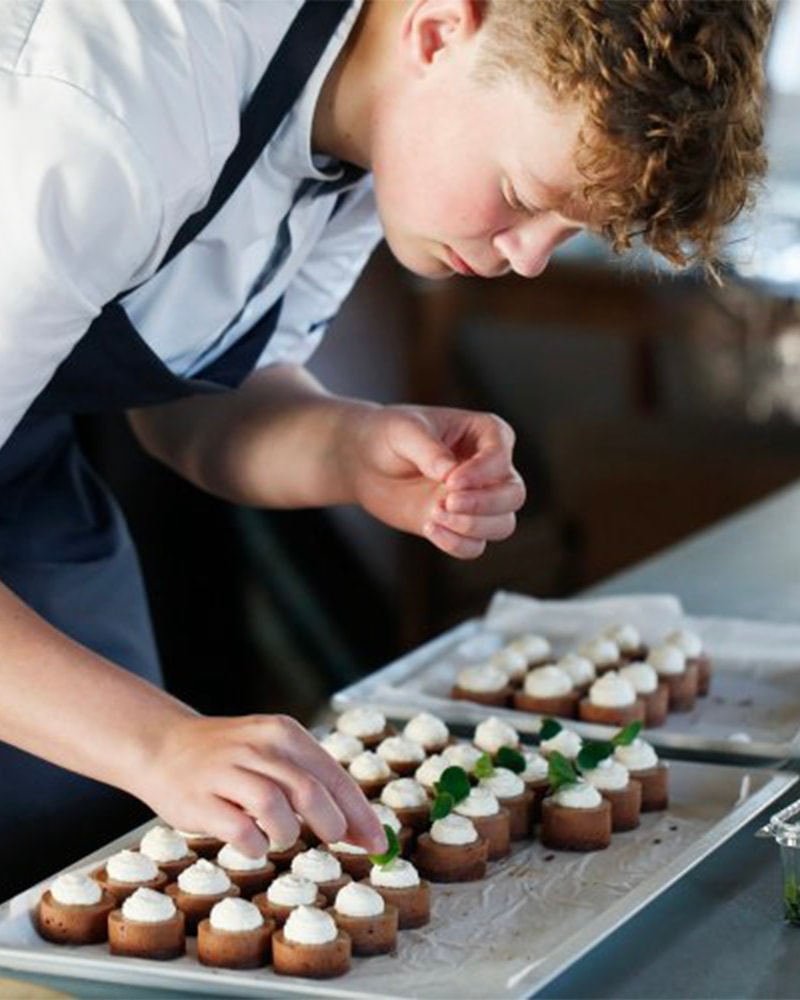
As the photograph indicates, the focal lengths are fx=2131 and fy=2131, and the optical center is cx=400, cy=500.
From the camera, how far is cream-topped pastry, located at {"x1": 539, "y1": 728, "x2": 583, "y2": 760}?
208cm

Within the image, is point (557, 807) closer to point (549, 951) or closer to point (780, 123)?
point (549, 951)

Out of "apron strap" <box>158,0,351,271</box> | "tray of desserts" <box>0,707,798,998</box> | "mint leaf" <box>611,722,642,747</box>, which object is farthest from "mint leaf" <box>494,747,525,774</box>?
"apron strap" <box>158,0,351,271</box>

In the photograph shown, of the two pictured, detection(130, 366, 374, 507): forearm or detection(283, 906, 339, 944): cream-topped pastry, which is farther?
detection(130, 366, 374, 507): forearm

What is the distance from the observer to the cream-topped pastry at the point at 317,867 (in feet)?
5.75

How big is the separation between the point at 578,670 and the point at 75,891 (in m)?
0.81

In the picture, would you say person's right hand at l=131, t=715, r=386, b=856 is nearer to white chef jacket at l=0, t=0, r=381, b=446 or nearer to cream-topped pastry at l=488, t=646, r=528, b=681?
white chef jacket at l=0, t=0, r=381, b=446

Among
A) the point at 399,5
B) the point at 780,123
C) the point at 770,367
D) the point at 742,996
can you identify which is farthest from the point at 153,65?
the point at 780,123

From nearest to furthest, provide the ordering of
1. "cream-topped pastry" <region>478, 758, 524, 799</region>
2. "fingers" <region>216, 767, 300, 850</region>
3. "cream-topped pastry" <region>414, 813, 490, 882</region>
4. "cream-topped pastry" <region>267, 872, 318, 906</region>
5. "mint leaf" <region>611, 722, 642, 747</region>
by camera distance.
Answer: "fingers" <region>216, 767, 300, 850</region> → "cream-topped pastry" <region>267, 872, 318, 906</region> → "cream-topped pastry" <region>414, 813, 490, 882</region> → "cream-topped pastry" <region>478, 758, 524, 799</region> → "mint leaf" <region>611, 722, 642, 747</region>

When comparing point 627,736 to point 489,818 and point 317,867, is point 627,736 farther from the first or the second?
point 317,867

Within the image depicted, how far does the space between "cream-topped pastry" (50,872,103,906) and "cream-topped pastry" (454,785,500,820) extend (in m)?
0.37

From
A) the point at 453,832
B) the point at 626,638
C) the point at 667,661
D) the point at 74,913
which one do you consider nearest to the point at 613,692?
the point at 667,661

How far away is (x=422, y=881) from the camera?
1775 millimetres

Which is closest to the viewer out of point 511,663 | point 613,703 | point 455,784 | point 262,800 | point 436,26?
point 262,800

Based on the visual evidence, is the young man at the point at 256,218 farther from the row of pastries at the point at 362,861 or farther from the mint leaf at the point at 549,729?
the mint leaf at the point at 549,729
